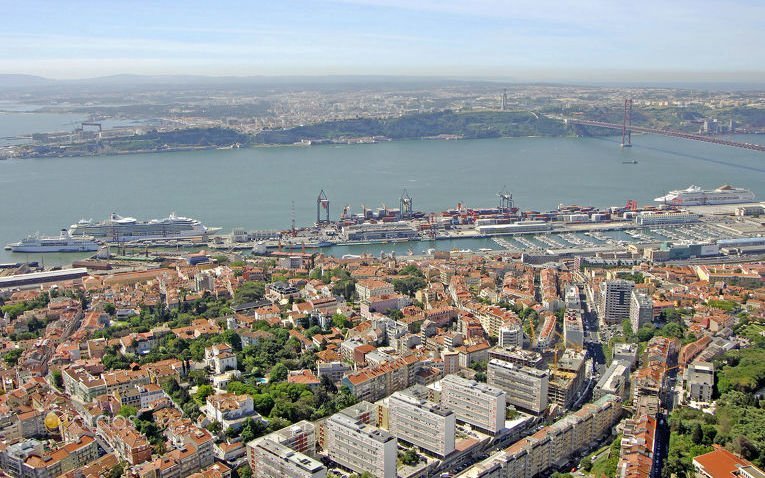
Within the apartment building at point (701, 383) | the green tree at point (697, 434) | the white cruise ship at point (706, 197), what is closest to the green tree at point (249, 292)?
the apartment building at point (701, 383)

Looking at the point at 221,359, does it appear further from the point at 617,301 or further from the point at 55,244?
the point at 55,244

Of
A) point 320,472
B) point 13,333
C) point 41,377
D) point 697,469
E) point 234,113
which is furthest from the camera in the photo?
point 234,113

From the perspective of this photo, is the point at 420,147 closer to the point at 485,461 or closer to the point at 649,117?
the point at 649,117

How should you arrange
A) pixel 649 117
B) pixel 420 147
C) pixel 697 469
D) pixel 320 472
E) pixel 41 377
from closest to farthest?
pixel 320 472 < pixel 697 469 < pixel 41 377 < pixel 420 147 < pixel 649 117

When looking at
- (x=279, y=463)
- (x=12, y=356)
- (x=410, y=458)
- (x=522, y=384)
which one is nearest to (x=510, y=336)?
(x=522, y=384)

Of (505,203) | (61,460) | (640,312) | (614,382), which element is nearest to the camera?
(61,460)

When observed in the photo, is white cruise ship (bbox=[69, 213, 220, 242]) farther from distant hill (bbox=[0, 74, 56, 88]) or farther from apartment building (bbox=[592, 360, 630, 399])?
distant hill (bbox=[0, 74, 56, 88])

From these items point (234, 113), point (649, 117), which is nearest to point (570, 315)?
point (649, 117)
